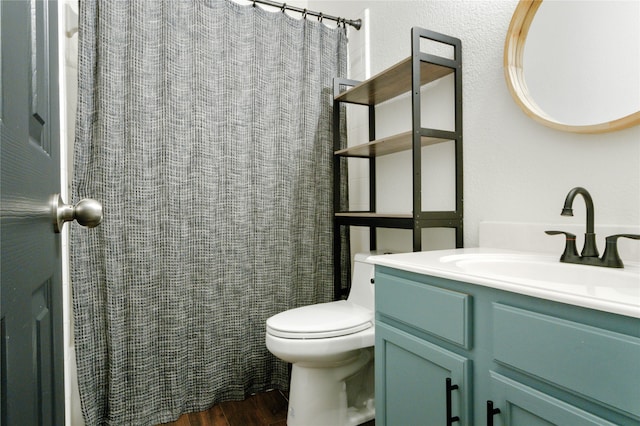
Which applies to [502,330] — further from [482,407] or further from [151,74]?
[151,74]

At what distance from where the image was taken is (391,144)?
1765mm

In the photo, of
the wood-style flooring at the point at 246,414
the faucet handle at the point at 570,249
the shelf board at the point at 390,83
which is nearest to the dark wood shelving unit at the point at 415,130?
the shelf board at the point at 390,83

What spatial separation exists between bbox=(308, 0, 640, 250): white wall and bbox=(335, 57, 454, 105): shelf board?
0.14 metres

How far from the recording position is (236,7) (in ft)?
6.51

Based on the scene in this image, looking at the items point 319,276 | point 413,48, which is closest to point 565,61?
point 413,48

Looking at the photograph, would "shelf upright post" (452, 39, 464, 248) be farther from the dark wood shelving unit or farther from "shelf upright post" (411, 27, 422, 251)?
"shelf upright post" (411, 27, 422, 251)

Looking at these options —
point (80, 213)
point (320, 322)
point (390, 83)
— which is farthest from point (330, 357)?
point (390, 83)

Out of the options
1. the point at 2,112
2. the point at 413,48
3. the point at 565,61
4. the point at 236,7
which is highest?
the point at 236,7

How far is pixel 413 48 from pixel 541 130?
1.85 feet

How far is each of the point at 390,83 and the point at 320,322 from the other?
116 cm

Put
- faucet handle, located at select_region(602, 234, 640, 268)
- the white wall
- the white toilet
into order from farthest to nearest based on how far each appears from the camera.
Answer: the white toilet < the white wall < faucet handle, located at select_region(602, 234, 640, 268)

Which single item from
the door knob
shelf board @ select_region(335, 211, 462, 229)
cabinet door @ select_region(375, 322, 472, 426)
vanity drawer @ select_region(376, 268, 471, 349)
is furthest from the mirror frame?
the door knob

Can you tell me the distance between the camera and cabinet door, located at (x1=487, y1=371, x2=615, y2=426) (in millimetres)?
692

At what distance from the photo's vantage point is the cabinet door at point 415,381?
3.04 feet
